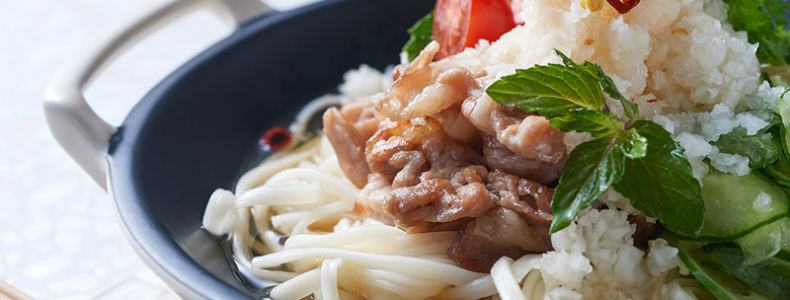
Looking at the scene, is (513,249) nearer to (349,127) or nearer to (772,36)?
(349,127)

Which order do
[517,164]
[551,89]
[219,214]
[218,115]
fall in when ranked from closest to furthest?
[551,89]
[517,164]
[219,214]
[218,115]

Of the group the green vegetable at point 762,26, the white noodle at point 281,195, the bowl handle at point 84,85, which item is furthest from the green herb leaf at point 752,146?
the bowl handle at point 84,85

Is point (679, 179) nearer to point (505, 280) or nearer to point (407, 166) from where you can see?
point (505, 280)

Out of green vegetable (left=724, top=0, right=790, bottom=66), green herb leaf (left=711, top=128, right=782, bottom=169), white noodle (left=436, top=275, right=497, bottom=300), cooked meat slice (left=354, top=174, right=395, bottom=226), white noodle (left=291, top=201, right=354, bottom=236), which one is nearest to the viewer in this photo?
green herb leaf (left=711, top=128, right=782, bottom=169)

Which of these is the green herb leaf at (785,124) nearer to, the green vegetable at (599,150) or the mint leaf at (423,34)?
the green vegetable at (599,150)

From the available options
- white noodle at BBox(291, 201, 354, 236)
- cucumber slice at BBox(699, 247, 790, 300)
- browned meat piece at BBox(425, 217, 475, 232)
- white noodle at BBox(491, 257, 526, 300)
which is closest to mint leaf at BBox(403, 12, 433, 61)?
white noodle at BBox(291, 201, 354, 236)

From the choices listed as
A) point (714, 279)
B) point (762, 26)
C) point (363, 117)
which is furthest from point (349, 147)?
point (762, 26)

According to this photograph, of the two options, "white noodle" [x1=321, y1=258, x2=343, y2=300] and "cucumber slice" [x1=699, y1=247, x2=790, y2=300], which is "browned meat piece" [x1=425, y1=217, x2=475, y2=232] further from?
"cucumber slice" [x1=699, y1=247, x2=790, y2=300]
